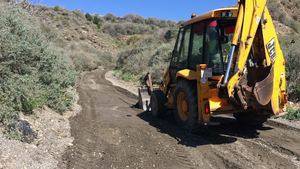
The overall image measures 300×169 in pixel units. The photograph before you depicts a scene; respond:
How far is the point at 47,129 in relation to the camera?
10305 millimetres

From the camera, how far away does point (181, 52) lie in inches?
450

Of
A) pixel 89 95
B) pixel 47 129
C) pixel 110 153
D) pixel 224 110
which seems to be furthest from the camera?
pixel 89 95

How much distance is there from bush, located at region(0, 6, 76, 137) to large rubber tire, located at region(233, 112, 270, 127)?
4.94 meters

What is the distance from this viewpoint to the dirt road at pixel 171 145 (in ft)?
26.6

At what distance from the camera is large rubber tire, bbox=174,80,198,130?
10.1 metres

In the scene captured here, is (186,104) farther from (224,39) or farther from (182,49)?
(224,39)

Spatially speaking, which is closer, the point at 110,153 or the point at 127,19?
the point at 110,153

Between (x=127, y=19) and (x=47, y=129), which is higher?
(x=127, y=19)

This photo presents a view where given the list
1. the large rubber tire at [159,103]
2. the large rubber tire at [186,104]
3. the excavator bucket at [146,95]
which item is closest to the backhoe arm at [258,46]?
the large rubber tire at [186,104]

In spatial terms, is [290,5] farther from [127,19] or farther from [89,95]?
[127,19]

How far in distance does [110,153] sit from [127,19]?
3573 inches

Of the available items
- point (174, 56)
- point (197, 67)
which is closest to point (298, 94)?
point (174, 56)

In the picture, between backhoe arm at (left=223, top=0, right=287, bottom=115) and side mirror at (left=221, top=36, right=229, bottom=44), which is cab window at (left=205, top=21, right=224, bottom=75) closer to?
side mirror at (left=221, top=36, right=229, bottom=44)

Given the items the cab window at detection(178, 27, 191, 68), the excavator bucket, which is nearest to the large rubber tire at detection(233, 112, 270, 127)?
the cab window at detection(178, 27, 191, 68)
